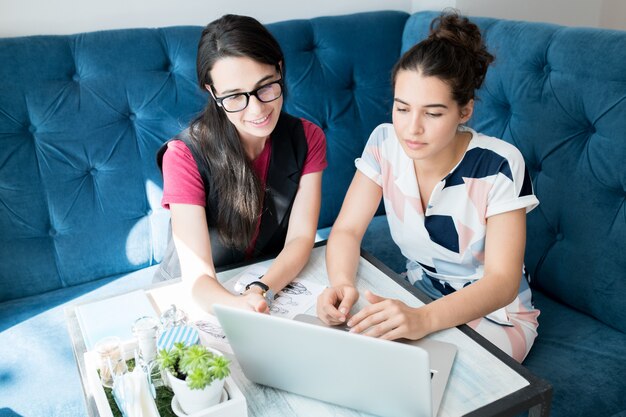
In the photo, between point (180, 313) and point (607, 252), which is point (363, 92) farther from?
point (180, 313)

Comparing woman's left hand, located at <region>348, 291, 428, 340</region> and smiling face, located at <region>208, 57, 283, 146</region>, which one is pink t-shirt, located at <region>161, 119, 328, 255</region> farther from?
woman's left hand, located at <region>348, 291, 428, 340</region>

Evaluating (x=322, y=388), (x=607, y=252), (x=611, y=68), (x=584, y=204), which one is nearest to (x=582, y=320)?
(x=607, y=252)

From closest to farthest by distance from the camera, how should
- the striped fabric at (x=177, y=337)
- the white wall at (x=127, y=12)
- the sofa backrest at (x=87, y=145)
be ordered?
the striped fabric at (x=177, y=337)
the sofa backrest at (x=87, y=145)
the white wall at (x=127, y=12)

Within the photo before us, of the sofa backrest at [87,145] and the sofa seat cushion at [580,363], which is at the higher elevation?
the sofa backrest at [87,145]

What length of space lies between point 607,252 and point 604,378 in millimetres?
328

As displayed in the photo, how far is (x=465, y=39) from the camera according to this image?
1.26m

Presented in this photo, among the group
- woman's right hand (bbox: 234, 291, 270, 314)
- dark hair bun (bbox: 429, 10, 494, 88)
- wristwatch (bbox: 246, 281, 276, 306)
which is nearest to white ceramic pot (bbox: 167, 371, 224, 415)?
woman's right hand (bbox: 234, 291, 270, 314)

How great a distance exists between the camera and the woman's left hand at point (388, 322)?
3.33ft

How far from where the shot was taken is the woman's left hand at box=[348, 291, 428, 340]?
102 centimetres

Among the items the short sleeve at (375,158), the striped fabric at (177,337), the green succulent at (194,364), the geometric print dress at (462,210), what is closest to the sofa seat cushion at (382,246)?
the geometric print dress at (462,210)

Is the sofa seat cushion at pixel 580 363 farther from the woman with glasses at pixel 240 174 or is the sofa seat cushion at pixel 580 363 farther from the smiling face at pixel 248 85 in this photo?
the smiling face at pixel 248 85

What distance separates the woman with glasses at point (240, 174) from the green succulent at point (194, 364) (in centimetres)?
26

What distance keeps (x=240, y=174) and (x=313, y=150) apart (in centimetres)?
22

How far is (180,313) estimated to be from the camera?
3.54ft
